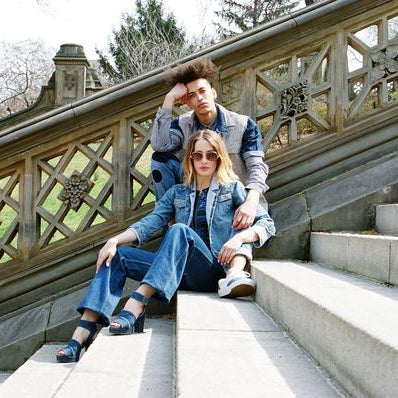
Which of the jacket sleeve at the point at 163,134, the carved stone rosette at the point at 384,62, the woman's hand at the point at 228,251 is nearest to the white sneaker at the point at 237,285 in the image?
the woman's hand at the point at 228,251

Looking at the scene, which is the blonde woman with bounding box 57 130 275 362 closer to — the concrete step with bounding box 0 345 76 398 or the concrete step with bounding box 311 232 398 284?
the concrete step with bounding box 0 345 76 398

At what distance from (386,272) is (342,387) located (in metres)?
1.00

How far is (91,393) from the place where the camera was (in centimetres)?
223

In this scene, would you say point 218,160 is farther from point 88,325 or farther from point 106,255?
point 88,325

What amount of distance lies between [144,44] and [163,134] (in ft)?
63.8

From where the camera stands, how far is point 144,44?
22.7 m

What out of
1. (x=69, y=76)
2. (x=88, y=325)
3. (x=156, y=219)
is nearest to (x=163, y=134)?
(x=156, y=219)

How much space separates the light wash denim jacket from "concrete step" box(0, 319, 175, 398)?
2.39ft

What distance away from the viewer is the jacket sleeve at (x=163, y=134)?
13.3 feet

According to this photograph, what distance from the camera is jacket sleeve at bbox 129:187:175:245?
3.74 m

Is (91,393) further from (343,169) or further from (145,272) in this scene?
(343,169)

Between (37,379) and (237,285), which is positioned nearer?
(37,379)

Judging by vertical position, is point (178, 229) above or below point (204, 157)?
below

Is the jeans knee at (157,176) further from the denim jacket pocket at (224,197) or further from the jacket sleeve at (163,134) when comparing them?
the denim jacket pocket at (224,197)
